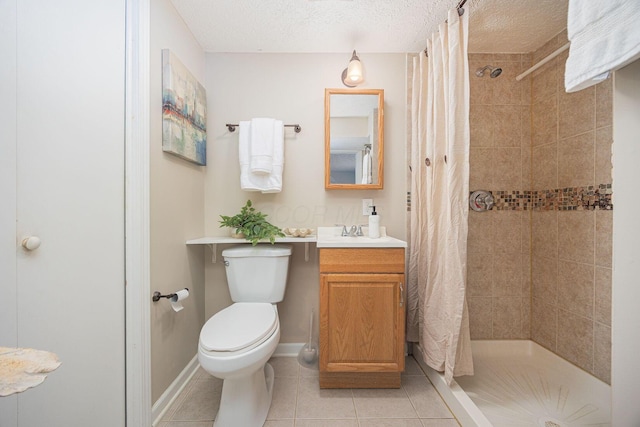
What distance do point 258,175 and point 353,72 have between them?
93 cm

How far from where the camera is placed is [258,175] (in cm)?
163

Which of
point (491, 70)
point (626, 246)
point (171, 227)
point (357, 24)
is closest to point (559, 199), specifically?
point (491, 70)

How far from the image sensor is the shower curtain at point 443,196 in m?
1.19

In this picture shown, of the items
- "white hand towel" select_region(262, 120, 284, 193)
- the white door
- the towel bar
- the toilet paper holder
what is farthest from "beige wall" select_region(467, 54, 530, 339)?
the white door

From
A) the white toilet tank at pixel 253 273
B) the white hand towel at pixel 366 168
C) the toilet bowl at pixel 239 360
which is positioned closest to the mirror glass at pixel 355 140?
the white hand towel at pixel 366 168

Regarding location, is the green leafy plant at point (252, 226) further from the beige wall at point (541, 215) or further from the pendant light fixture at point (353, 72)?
the beige wall at point (541, 215)

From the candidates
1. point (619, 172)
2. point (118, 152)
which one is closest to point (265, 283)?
point (118, 152)

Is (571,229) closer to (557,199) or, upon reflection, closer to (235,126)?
(557,199)

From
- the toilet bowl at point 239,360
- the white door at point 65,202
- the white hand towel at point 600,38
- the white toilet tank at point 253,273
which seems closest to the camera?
the white hand towel at point 600,38

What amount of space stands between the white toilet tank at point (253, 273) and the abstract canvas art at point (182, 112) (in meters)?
0.66

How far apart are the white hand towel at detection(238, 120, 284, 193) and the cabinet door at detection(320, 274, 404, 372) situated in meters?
0.77

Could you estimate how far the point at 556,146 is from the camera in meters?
1.50

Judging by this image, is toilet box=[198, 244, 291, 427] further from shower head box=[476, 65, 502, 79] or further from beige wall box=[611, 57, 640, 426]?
shower head box=[476, 65, 502, 79]

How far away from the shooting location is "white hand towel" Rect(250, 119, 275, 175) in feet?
5.22
